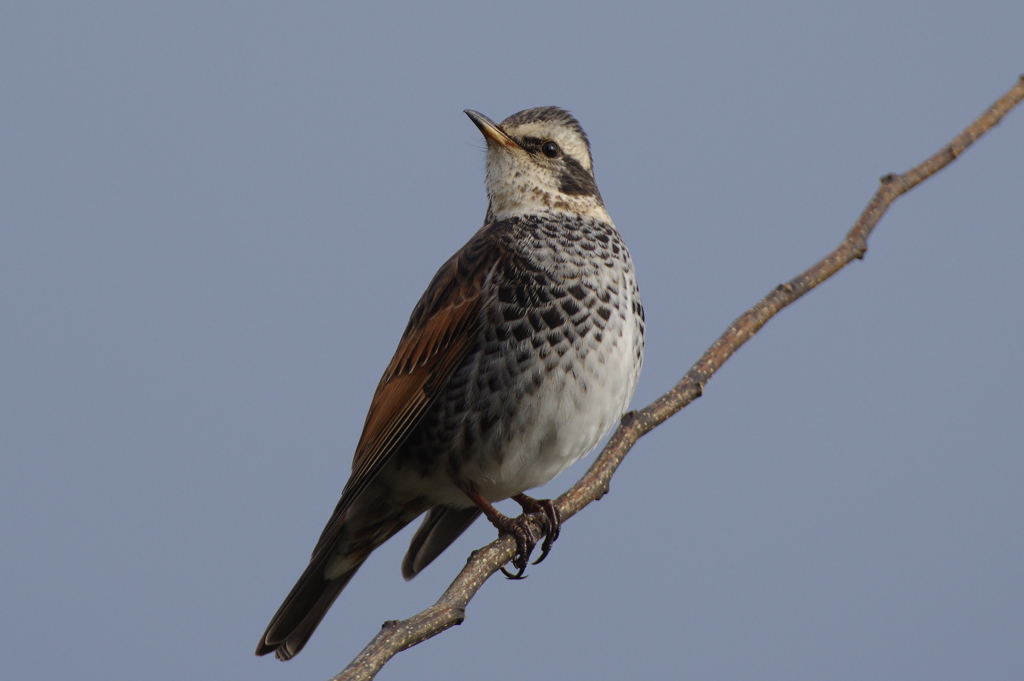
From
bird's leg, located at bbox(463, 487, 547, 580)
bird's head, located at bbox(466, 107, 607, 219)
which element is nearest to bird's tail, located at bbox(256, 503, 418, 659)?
bird's leg, located at bbox(463, 487, 547, 580)

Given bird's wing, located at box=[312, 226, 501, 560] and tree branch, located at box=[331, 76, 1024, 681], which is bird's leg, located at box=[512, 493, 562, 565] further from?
bird's wing, located at box=[312, 226, 501, 560]

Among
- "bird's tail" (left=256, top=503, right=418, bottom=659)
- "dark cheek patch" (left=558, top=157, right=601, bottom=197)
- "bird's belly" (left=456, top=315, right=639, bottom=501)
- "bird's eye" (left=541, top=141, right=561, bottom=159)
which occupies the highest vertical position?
"bird's eye" (left=541, top=141, right=561, bottom=159)

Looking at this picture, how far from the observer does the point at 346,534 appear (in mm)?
4758

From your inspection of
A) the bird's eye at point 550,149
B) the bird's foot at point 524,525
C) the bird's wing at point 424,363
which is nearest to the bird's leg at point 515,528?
the bird's foot at point 524,525

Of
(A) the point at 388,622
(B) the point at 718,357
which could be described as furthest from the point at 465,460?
(A) the point at 388,622

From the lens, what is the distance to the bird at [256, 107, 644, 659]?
13.8ft

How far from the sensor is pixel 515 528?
429cm

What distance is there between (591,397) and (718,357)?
1.69 ft

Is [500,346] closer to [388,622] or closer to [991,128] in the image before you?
[388,622]

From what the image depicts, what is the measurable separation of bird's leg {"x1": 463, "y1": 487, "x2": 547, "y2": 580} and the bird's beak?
1.59m

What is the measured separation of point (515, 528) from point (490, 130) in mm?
1773

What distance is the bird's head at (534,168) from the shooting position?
4.89 m

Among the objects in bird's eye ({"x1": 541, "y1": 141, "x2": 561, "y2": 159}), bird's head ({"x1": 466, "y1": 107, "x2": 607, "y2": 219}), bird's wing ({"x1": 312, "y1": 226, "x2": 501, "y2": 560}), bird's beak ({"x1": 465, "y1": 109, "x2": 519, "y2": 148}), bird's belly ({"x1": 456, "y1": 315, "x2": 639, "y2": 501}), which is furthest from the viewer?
bird's eye ({"x1": 541, "y1": 141, "x2": 561, "y2": 159})

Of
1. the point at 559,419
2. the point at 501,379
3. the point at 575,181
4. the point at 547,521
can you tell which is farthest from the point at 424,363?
the point at 575,181
